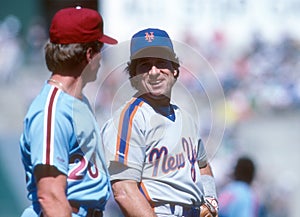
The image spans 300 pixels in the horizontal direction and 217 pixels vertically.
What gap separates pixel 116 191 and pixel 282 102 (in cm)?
1179

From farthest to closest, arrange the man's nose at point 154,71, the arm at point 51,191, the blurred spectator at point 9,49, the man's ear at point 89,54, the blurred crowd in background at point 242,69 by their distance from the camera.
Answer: the blurred spectator at point 9,49 → the blurred crowd in background at point 242,69 → the man's nose at point 154,71 → the man's ear at point 89,54 → the arm at point 51,191

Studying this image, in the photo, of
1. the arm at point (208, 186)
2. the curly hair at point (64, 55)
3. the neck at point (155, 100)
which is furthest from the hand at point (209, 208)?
the curly hair at point (64, 55)

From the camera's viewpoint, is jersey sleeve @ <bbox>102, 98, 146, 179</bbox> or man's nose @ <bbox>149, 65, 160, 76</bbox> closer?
jersey sleeve @ <bbox>102, 98, 146, 179</bbox>

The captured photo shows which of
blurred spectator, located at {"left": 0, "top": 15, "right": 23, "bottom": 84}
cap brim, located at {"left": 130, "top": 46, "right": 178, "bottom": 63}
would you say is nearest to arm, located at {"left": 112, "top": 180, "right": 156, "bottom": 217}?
cap brim, located at {"left": 130, "top": 46, "right": 178, "bottom": 63}

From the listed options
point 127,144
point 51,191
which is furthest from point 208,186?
point 51,191

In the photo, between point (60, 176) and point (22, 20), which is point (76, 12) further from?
point (22, 20)

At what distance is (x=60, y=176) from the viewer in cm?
364

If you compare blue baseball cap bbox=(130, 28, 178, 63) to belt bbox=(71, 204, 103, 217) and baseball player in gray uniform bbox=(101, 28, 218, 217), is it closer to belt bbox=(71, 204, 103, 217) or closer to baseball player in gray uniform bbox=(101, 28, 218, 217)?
baseball player in gray uniform bbox=(101, 28, 218, 217)

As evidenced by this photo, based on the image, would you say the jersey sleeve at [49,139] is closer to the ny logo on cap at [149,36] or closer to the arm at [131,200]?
the arm at [131,200]

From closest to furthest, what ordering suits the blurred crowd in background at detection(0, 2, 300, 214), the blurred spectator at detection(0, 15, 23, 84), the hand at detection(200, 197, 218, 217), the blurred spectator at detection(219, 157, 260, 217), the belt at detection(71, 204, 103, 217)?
the belt at detection(71, 204, 103, 217)
the hand at detection(200, 197, 218, 217)
the blurred spectator at detection(219, 157, 260, 217)
the blurred crowd in background at detection(0, 2, 300, 214)
the blurred spectator at detection(0, 15, 23, 84)

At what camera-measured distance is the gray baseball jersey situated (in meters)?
3.92

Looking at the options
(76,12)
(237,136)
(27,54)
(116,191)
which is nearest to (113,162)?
(116,191)

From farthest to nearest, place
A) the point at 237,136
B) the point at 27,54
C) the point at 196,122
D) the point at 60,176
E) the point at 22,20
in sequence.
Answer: the point at 22,20
the point at 27,54
the point at 237,136
the point at 196,122
the point at 60,176

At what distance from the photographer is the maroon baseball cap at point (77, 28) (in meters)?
3.87
